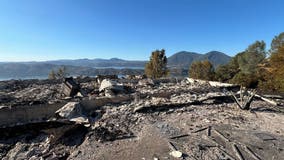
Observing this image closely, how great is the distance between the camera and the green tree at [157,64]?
27.1 meters

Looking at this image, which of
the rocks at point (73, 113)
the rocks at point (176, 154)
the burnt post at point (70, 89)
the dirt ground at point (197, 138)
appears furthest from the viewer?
the burnt post at point (70, 89)

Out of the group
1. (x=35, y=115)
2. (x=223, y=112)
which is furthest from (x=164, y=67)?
(x=35, y=115)

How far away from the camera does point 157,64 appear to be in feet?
89.6

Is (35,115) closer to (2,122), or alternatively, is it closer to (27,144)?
(2,122)

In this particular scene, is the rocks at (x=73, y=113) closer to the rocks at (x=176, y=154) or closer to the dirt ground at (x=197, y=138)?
the dirt ground at (x=197, y=138)

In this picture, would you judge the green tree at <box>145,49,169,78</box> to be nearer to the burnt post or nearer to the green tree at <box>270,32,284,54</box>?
the green tree at <box>270,32,284,54</box>

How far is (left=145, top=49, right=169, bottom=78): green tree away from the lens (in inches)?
1065

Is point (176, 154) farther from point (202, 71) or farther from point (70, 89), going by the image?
point (202, 71)

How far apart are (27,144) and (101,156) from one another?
2.76 m

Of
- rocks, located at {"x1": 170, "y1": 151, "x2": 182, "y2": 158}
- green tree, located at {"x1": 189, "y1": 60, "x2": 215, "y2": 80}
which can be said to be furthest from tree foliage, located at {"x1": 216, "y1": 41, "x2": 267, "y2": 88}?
rocks, located at {"x1": 170, "y1": 151, "x2": 182, "y2": 158}

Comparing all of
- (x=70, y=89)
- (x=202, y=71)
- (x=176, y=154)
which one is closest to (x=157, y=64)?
(x=202, y=71)

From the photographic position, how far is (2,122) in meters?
6.90

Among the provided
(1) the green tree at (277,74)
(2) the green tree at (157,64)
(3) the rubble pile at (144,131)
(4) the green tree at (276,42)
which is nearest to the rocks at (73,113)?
(3) the rubble pile at (144,131)

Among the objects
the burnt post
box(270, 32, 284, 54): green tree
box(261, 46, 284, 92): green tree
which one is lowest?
the burnt post
